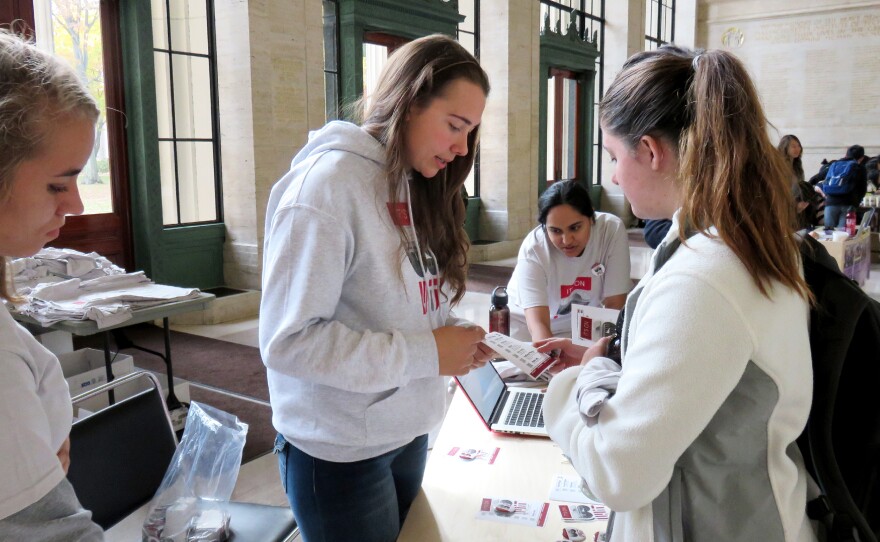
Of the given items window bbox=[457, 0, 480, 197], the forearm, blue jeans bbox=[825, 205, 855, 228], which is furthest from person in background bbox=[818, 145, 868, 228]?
the forearm

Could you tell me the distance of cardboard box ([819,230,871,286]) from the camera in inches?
247

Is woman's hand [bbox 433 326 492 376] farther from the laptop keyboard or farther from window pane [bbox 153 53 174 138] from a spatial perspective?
window pane [bbox 153 53 174 138]

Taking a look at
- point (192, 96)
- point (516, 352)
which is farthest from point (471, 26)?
point (516, 352)

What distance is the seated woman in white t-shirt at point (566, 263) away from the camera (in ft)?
9.48

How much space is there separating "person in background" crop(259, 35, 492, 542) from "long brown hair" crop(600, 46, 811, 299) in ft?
1.71

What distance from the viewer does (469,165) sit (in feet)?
5.34

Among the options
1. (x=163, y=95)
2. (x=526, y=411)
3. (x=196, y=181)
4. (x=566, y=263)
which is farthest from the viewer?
(x=196, y=181)

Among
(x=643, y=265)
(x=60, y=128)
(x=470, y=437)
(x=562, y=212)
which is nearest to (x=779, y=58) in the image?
(x=643, y=265)

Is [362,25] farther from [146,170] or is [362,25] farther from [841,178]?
[841,178]

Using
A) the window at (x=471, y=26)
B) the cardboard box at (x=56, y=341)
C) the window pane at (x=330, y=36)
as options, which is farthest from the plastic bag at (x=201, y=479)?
the window at (x=471, y=26)

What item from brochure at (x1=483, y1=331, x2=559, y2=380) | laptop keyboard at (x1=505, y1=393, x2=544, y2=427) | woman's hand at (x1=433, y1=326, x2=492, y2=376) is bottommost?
laptop keyboard at (x1=505, y1=393, x2=544, y2=427)

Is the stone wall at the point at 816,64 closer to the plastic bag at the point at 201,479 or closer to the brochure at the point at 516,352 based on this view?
the brochure at the point at 516,352

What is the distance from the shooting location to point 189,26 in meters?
5.77

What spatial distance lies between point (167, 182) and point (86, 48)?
1136 mm
